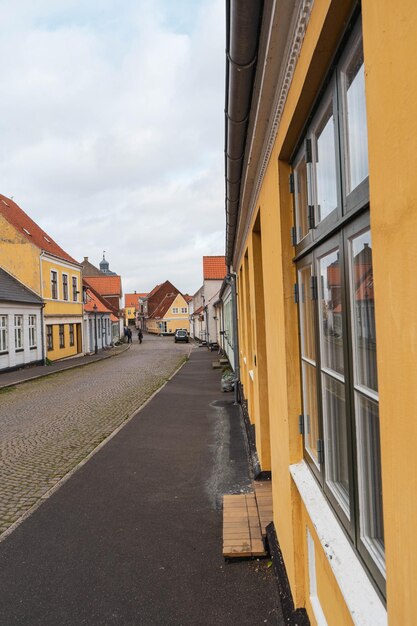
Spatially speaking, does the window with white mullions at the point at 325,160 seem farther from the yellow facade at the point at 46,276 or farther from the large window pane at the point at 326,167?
the yellow facade at the point at 46,276

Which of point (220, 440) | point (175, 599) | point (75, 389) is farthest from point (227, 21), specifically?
point (75, 389)

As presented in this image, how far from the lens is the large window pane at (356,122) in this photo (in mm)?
1512

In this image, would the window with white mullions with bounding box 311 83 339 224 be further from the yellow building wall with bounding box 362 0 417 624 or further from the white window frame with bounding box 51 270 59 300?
the white window frame with bounding box 51 270 59 300

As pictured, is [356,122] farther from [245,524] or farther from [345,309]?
[245,524]

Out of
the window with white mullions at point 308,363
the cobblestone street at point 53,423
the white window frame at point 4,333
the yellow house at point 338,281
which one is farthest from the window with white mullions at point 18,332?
the window with white mullions at point 308,363

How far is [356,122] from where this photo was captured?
1.59 metres

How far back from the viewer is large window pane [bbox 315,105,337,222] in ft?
6.23

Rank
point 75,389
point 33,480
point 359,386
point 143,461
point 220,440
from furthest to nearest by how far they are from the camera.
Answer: point 75,389, point 220,440, point 143,461, point 33,480, point 359,386

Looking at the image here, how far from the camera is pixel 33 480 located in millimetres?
5926

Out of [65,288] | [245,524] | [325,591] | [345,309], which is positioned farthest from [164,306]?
[345,309]

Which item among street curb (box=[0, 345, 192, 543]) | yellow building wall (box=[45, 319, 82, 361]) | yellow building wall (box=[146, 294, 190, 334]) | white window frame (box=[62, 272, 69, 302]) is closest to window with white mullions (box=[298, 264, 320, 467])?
street curb (box=[0, 345, 192, 543])

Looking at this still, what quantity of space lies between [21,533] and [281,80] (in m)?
4.43

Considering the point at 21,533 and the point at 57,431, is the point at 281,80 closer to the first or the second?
the point at 21,533

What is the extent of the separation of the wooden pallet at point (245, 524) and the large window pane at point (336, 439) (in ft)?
6.21
